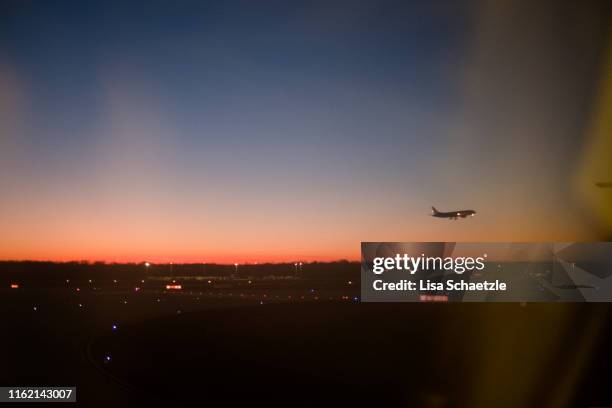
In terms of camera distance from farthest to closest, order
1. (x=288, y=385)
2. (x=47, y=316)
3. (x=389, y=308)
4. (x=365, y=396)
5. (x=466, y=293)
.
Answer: (x=466, y=293)
(x=389, y=308)
(x=47, y=316)
(x=288, y=385)
(x=365, y=396)

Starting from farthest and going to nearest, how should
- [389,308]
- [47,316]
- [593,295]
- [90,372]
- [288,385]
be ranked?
[593,295], [389,308], [47,316], [90,372], [288,385]

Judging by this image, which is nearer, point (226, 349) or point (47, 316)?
point (226, 349)

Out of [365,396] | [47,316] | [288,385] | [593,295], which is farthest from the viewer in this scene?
[593,295]

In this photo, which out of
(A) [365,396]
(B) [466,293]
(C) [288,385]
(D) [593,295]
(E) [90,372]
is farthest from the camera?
(B) [466,293]

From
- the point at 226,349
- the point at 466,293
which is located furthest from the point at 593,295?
the point at 226,349

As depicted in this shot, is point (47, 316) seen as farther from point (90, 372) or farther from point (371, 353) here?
point (371, 353)

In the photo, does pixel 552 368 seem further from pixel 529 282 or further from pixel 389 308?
pixel 529 282

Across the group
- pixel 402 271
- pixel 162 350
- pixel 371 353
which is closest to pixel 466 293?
pixel 402 271

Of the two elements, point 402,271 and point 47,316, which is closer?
point 47,316
